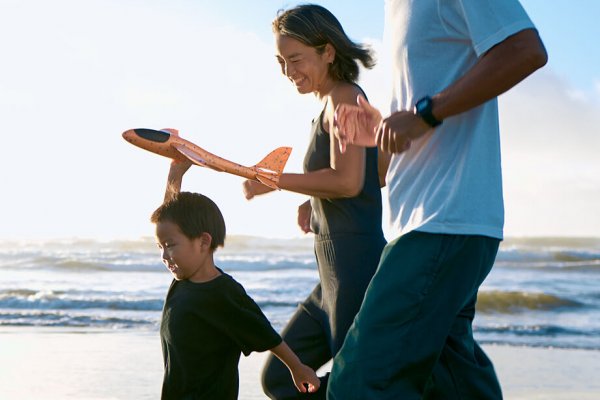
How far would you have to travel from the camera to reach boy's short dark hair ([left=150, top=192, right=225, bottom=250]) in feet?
11.7

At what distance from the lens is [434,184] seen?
2.34 m

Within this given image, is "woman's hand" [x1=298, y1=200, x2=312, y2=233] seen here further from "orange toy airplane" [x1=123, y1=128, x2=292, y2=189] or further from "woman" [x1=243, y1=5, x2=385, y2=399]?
"orange toy airplane" [x1=123, y1=128, x2=292, y2=189]

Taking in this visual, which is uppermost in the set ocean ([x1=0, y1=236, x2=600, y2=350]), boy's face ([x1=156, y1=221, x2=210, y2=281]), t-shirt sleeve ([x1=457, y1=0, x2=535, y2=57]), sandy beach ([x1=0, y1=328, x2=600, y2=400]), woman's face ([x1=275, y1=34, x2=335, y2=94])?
woman's face ([x1=275, y1=34, x2=335, y2=94])

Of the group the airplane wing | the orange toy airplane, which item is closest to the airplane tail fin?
the orange toy airplane

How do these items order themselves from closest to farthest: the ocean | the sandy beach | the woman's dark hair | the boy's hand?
the woman's dark hair
the boy's hand
the sandy beach
the ocean

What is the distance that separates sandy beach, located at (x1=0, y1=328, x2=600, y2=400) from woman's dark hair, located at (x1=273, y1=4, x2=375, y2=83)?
2583 millimetres

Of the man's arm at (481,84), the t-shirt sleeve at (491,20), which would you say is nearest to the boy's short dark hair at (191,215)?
the man's arm at (481,84)

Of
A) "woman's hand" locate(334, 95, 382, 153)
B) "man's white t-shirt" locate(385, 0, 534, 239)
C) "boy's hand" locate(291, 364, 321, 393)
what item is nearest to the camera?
"man's white t-shirt" locate(385, 0, 534, 239)

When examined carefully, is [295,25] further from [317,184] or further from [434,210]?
[434,210]

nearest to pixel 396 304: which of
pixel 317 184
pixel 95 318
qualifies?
pixel 317 184

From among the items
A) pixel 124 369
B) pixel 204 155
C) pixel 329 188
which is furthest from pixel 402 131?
pixel 124 369

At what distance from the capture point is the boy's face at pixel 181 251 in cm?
352

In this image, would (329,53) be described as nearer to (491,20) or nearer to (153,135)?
(153,135)

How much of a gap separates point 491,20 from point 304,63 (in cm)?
109
